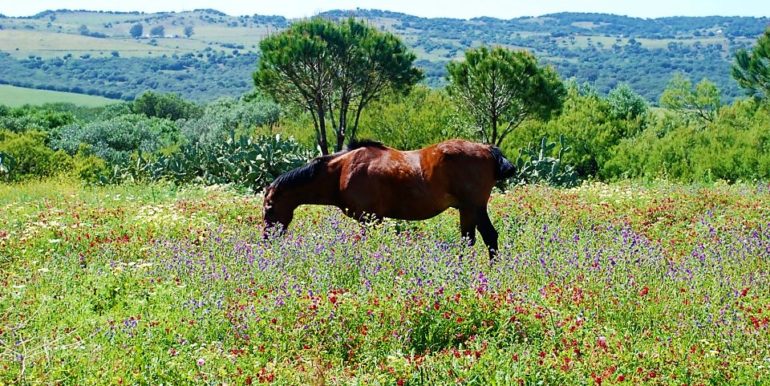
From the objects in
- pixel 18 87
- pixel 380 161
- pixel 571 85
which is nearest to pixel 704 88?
pixel 571 85

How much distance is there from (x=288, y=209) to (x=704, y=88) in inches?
1790

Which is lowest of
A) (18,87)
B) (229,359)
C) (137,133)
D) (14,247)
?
(18,87)

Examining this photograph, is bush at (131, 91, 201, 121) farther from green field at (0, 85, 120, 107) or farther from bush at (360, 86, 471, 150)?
green field at (0, 85, 120, 107)

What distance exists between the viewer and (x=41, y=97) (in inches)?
4975

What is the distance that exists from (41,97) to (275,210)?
129074 mm

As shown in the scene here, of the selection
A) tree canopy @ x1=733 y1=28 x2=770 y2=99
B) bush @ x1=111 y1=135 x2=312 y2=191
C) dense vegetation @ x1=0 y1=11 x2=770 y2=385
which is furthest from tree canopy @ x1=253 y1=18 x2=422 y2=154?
tree canopy @ x1=733 y1=28 x2=770 y2=99

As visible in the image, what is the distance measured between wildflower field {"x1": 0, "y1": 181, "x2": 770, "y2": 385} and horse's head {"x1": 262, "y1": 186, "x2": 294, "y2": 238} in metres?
0.29

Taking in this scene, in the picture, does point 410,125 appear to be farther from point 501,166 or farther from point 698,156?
point 501,166

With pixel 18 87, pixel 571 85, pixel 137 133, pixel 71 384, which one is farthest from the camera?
pixel 18 87

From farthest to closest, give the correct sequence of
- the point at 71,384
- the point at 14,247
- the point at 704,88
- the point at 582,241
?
the point at 704,88 < the point at 14,247 < the point at 582,241 < the point at 71,384

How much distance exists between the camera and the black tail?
31.1 ft

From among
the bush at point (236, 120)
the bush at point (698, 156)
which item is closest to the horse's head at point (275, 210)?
the bush at point (698, 156)

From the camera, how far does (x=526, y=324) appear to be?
6043 mm

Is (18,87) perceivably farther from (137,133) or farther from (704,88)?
(704,88)
